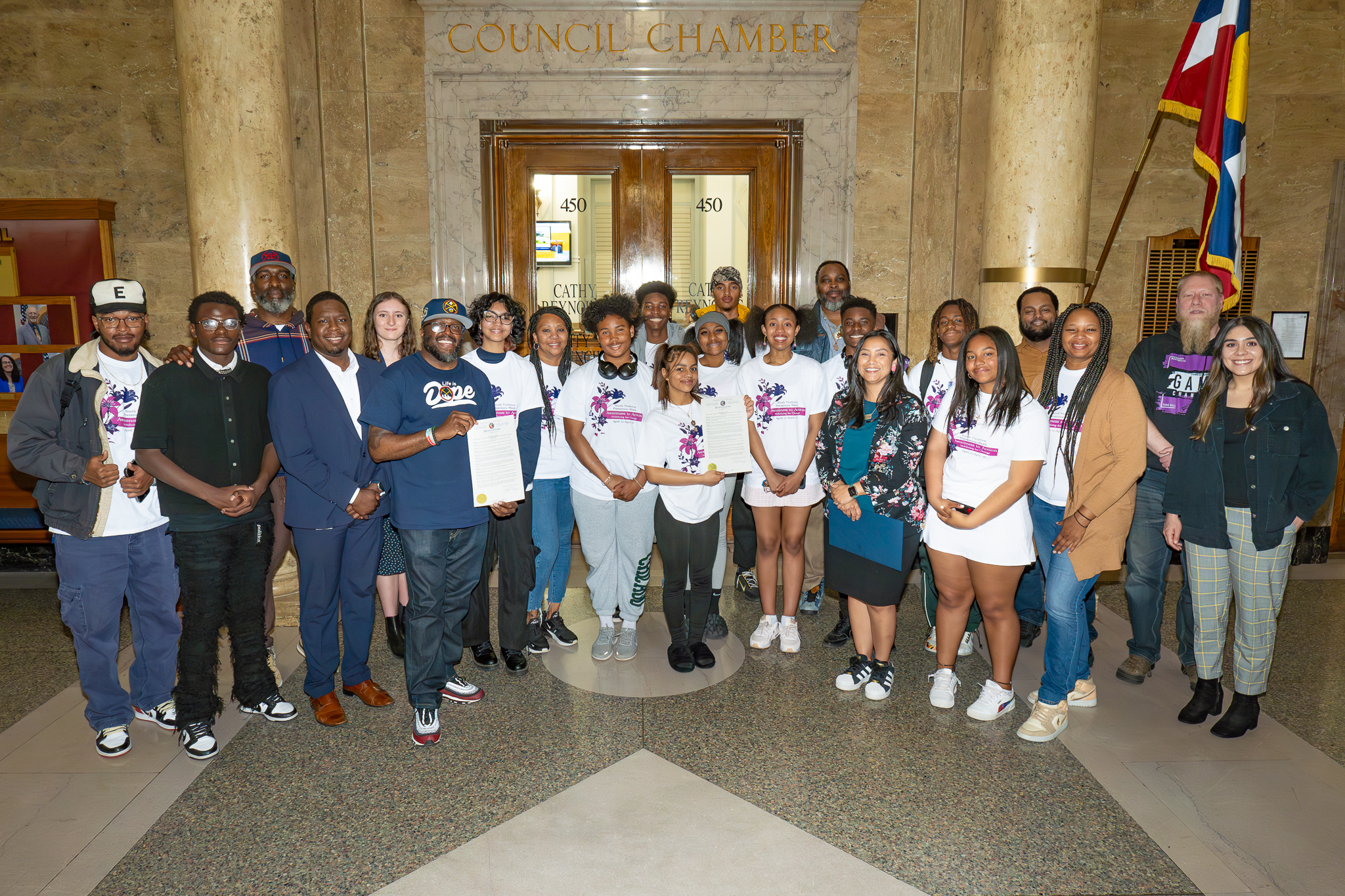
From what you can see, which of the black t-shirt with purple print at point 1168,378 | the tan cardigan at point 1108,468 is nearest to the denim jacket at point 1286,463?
the black t-shirt with purple print at point 1168,378

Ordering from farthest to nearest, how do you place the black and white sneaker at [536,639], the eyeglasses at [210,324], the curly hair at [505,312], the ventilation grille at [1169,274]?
the ventilation grille at [1169,274], the black and white sneaker at [536,639], the curly hair at [505,312], the eyeglasses at [210,324]

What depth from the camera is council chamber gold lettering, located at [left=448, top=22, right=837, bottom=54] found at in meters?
7.46

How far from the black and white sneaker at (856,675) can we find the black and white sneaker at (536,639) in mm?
1834

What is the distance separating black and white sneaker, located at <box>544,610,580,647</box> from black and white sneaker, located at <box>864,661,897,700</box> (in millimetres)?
1884

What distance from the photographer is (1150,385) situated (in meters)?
4.77

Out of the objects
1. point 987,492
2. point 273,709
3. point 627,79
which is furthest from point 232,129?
point 987,492

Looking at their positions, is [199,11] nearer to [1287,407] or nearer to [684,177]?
[684,177]

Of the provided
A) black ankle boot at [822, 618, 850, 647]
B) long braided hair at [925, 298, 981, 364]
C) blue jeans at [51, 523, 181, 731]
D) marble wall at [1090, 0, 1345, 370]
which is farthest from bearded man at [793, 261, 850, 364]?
blue jeans at [51, 523, 181, 731]

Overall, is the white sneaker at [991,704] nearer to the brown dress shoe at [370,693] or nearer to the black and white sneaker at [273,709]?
the brown dress shoe at [370,693]

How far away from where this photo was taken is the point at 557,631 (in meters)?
5.33

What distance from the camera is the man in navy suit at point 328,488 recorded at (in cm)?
404

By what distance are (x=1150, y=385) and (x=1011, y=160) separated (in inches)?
95.7

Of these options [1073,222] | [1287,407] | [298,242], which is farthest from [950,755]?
[298,242]

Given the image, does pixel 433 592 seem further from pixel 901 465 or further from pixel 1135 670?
pixel 1135 670
